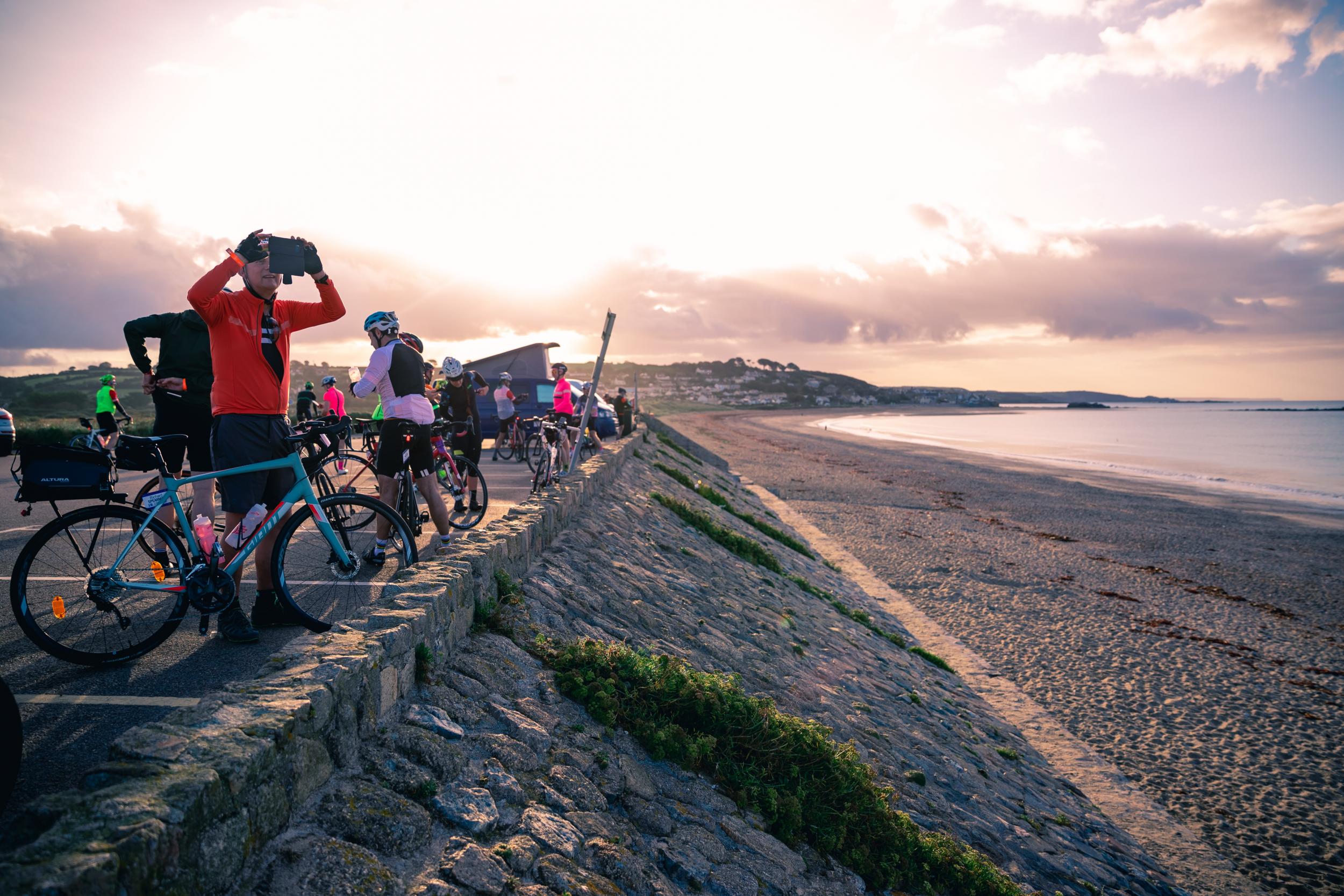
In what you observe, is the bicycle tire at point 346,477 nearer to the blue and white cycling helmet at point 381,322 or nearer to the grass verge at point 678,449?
the blue and white cycling helmet at point 381,322

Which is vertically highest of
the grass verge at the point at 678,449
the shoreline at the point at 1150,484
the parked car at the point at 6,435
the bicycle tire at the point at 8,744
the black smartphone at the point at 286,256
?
the black smartphone at the point at 286,256

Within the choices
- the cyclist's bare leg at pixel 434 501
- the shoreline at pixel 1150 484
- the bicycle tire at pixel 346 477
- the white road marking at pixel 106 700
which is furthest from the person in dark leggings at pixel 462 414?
the shoreline at pixel 1150 484

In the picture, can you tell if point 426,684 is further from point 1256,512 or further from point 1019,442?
point 1019,442

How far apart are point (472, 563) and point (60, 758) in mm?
2117

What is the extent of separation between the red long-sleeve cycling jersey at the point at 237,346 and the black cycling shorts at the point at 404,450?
1.72 meters

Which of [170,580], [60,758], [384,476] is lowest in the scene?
[60,758]

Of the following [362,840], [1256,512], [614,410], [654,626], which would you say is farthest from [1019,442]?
[362,840]

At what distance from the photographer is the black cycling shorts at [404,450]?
20.7 feet

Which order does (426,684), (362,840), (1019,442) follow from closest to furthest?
(362,840) < (426,684) < (1019,442)

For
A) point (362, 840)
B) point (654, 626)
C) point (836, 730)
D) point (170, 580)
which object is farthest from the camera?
point (654, 626)

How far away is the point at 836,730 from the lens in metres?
5.91

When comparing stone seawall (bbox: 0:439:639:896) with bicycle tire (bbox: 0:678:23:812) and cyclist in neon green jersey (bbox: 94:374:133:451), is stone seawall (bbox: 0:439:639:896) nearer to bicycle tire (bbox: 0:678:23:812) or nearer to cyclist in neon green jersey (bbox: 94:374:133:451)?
bicycle tire (bbox: 0:678:23:812)

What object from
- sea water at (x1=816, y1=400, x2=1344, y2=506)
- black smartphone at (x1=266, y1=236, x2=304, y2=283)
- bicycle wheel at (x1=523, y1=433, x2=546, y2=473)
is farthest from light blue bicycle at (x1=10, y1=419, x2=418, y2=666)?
sea water at (x1=816, y1=400, x2=1344, y2=506)

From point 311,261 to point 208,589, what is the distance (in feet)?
7.23
